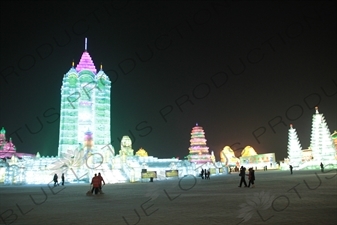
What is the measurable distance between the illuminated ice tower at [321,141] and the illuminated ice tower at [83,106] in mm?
37052

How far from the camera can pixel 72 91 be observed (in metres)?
56.8

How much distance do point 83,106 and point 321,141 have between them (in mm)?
42758

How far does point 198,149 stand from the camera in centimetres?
5816

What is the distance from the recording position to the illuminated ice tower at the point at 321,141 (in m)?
48.8

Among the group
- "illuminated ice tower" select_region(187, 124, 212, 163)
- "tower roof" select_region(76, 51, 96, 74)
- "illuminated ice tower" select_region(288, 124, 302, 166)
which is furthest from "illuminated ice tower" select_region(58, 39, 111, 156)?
"illuminated ice tower" select_region(288, 124, 302, 166)

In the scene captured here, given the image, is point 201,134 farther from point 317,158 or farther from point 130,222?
point 130,222

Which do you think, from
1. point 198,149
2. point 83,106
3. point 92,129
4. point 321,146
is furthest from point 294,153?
point 83,106

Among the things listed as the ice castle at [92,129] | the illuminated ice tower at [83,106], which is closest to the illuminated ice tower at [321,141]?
the ice castle at [92,129]

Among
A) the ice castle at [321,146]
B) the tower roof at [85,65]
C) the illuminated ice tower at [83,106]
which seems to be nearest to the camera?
the ice castle at [321,146]

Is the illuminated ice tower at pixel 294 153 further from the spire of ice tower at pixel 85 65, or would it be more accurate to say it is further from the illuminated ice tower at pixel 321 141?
the spire of ice tower at pixel 85 65

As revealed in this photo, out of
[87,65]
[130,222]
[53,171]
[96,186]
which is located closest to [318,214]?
[130,222]

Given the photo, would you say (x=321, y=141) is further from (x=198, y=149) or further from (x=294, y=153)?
(x=198, y=149)

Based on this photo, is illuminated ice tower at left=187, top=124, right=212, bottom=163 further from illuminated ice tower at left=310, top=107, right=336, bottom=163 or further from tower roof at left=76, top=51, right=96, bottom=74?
tower roof at left=76, top=51, right=96, bottom=74

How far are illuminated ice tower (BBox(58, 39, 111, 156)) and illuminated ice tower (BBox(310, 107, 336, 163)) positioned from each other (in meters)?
37.1
